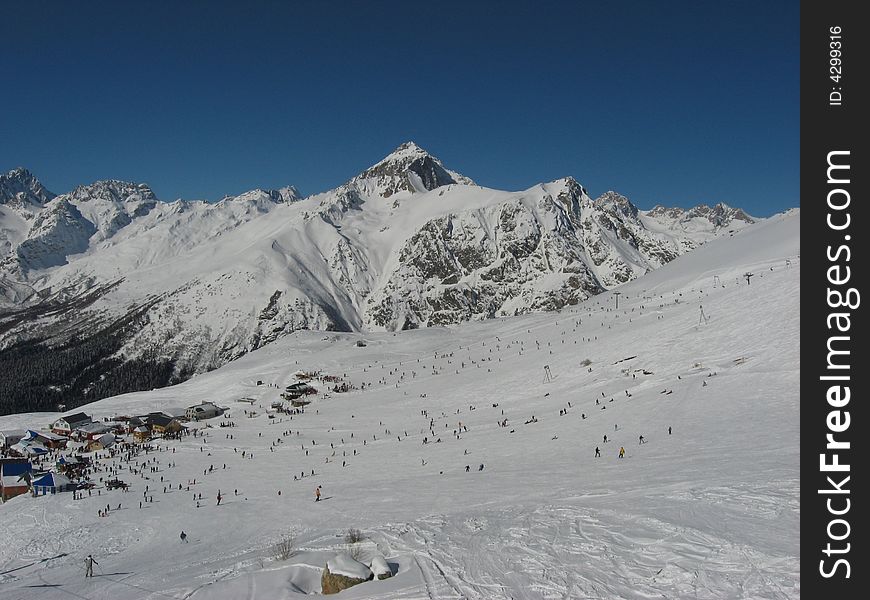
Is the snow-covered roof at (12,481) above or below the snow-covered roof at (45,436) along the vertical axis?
below

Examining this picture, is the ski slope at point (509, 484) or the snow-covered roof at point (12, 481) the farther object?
the snow-covered roof at point (12, 481)

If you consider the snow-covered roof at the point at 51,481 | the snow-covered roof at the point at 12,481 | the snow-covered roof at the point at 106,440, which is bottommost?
the snow-covered roof at the point at 12,481

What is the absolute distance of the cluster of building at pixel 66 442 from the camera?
43.1m

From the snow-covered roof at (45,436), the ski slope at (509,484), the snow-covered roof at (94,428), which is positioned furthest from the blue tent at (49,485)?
the snow-covered roof at (94,428)

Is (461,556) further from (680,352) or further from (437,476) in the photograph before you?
(680,352)

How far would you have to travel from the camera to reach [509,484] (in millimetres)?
28312

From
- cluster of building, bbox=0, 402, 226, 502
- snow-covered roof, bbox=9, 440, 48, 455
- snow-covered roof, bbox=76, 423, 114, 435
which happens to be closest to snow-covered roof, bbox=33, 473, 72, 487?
cluster of building, bbox=0, 402, 226, 502

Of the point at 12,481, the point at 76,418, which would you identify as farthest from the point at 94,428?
the point at 12,481

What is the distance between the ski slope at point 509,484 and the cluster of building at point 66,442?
3.25m

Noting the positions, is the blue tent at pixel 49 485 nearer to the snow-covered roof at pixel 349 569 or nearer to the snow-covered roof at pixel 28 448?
the snow-covered roof at pixel 28 448

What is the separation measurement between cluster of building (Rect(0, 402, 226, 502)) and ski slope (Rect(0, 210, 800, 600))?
10.6 feet

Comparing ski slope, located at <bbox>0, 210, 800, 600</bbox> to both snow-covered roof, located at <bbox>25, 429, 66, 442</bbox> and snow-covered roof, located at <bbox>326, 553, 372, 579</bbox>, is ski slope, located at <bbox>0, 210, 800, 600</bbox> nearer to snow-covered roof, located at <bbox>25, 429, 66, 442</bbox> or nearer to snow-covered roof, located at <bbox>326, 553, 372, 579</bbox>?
snow-covered roof, located at <bbox>326, 553, 372, 579</bbox>

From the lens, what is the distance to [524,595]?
41.2 feet
